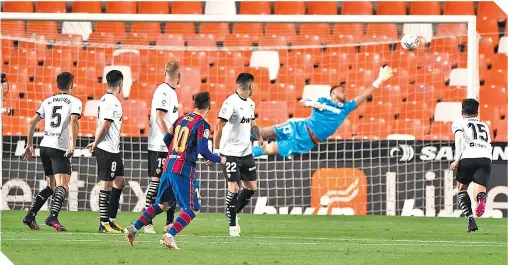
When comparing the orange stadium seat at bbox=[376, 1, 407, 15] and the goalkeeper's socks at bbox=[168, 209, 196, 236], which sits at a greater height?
the orange stadium seat at bbox=[376, 1, 407, 15]

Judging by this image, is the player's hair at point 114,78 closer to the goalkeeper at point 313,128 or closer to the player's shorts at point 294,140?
the goalkeeper at point 313,128

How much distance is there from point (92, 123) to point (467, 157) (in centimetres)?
723

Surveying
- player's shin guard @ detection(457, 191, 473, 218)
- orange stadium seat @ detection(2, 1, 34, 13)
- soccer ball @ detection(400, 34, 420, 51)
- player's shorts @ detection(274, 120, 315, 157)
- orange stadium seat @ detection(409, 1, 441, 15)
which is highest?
orange stadium seat @ detection(409, 1, 441, 15)

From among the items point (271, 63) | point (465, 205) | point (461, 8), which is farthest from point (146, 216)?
point (461, 8)

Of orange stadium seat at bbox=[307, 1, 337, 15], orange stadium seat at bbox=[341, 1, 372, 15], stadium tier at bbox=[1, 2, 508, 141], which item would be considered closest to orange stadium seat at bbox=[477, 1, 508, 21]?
stadium tier at bbox=[1, 2, 508, 141]

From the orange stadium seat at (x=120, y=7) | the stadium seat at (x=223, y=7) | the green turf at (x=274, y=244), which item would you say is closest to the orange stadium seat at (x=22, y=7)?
the orange stadium seat at (x=120, y=7)

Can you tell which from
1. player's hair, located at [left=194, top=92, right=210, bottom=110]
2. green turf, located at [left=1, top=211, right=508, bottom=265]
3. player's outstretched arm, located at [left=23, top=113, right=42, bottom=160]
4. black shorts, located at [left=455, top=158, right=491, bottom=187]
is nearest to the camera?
green turf, located at [left=1, top=211, right=508, bottom=265]

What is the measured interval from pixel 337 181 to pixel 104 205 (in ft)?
19.6

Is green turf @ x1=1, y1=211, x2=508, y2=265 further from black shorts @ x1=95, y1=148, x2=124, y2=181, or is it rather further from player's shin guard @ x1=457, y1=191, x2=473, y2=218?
black shorts @ x1=95, y1=148, x2=124, y2=181

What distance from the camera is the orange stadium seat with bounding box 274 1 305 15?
19.4m

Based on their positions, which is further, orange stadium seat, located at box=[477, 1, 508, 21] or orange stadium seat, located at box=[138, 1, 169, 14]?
orange stadium seat, located at box=[138, 1, 169, 14]

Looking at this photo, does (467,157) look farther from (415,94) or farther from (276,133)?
(415,94)

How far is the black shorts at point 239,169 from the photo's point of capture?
1158cm

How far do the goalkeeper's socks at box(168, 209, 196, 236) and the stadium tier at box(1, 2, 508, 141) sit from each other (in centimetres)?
832
